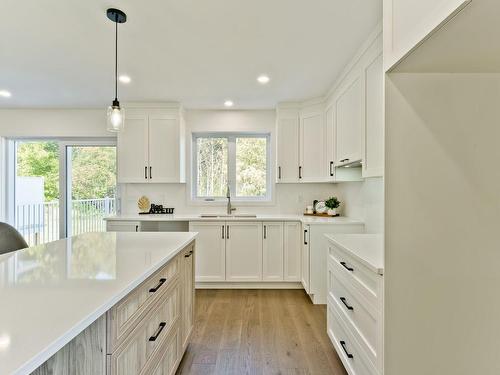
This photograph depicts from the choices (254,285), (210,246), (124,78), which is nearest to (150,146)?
(124,78)

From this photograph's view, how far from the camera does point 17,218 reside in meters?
4.11

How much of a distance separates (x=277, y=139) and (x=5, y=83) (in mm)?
3252

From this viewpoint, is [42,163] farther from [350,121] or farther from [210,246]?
[350,121]

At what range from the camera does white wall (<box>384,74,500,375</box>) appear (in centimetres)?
106

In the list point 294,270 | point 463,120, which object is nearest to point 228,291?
point 294,270

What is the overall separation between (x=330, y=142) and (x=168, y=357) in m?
2.75

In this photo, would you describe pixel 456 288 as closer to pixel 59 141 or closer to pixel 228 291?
pixel 228 291

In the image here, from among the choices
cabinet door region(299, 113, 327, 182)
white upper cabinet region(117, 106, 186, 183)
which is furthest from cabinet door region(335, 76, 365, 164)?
white upper cabinet region(117, 106, 186, 183)

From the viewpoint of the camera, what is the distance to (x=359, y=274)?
62.6 inches

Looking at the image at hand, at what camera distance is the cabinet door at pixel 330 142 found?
3.19m

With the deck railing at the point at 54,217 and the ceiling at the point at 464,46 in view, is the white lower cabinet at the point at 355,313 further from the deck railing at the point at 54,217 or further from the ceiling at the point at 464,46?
the deck railing at the point at 54,217

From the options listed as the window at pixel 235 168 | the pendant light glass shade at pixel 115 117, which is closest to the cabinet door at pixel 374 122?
the pendant light glass shade at pixel 115 117

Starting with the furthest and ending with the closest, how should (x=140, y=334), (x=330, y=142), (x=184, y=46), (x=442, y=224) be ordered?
(x=330, y=142) → (x=184, y=46) → (x=140, y=334) → (x=442, y=224)

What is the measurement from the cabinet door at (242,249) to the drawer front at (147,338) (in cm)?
174
